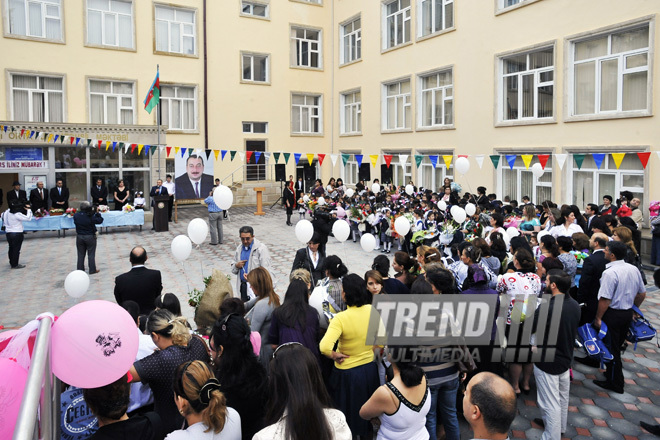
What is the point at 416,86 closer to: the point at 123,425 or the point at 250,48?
the point at 250,48

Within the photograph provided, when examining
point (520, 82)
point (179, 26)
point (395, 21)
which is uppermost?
point (179, 26)

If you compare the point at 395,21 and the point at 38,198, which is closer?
the point at 38,198

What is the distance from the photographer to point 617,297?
527 cm

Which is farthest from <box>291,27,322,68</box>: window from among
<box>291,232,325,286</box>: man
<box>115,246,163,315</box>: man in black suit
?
<box>115,246,163,315</box>: man in black suit

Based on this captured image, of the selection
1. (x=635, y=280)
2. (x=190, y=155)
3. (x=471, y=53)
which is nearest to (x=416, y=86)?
(x=471, y=53)

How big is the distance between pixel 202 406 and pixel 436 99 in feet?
62.7

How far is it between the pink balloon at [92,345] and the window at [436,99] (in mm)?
18015

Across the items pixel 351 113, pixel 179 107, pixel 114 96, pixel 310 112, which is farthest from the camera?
pixel 310 112

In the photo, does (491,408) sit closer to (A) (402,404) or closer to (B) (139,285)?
(A) (402,404)

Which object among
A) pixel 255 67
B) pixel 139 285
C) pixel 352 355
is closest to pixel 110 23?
pixel 255 67

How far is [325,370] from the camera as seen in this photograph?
4.17m

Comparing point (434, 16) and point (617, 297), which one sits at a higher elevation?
point (434, 16)

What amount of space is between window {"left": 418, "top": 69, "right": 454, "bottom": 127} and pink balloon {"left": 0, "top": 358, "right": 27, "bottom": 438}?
18.7m

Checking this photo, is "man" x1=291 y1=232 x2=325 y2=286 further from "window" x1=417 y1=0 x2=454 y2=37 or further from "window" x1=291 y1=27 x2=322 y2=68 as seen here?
"window" x1=291 y1=27 x2=322 y2=68
